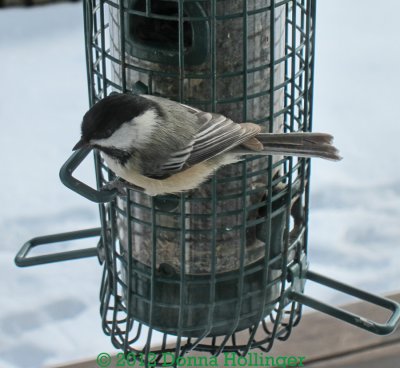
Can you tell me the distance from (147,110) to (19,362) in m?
1.25

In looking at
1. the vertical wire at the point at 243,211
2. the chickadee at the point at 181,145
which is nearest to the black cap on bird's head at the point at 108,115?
the chickadee at the point at 181,145

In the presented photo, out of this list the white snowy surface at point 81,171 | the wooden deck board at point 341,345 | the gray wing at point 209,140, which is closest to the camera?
the gray wing at point 209,140

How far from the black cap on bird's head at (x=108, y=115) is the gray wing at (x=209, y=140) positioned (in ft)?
0.51

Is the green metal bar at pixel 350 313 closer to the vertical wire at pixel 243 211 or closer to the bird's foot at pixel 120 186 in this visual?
the vertical wire at pixel 243 211

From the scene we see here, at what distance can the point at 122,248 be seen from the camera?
2.44m

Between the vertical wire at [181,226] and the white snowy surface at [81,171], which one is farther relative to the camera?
the white snowy surface at [81,171]

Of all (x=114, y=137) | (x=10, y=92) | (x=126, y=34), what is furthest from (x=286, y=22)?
(x=10, y=92)

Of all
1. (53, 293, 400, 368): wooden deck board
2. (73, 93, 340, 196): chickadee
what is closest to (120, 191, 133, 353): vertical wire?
(73, 93, 340, 196): chickadee

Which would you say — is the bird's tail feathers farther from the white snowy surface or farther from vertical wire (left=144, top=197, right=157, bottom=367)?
the white snowy surface

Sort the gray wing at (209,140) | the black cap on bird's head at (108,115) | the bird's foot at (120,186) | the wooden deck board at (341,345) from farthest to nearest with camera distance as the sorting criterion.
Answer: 1. the wooden deck board at (341,345)
2. the bird's foot at (120,186)
3. the gray wing at (209,140)
4. the black cap on bird's head at (108,115)

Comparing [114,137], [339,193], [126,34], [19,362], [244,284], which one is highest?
[126,34]

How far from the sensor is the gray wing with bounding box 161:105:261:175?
2145 millimetres

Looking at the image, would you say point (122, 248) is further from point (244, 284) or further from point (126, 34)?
point (126, 34)

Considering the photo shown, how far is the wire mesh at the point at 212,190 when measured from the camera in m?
2.18
